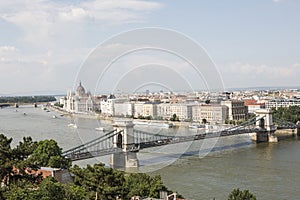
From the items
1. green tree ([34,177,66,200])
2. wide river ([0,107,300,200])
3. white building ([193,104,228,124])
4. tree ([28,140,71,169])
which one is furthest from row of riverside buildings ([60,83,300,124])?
green tree ([34,177,66,200])

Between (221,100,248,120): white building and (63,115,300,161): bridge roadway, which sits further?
(221,100,248,120): white building

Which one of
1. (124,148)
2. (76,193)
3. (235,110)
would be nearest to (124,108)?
(235,110)

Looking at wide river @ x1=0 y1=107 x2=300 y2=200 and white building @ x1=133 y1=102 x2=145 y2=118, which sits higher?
white building @ x1=133 y1=102 x2=145 y2=118

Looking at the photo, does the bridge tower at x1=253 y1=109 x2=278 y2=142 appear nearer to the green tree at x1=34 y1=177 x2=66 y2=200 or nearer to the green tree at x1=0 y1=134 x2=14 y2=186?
the green tree at x1=0 y1=134 x2=14 y2=186

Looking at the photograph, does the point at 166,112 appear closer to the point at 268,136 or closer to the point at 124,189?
the point at 268,136

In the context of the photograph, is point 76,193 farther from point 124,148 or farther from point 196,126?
point 196,126

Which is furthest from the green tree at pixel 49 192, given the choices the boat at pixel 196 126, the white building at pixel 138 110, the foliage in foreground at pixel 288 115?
the white building at pixel 138 110
